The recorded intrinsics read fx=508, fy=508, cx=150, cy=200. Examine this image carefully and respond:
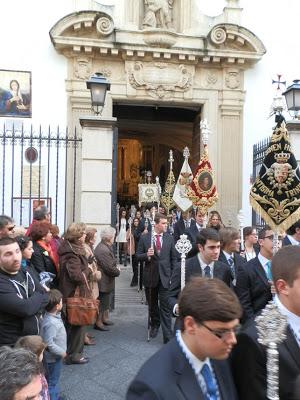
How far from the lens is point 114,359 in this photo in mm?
6355

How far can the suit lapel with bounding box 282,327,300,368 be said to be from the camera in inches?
86.5

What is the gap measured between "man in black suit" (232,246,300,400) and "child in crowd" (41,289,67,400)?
2.88m

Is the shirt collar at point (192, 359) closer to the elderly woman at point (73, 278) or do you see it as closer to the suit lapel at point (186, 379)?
the suit lapel at point (186, 379)

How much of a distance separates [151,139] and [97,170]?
16.2 m

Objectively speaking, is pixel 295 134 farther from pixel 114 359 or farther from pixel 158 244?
pixel 114 359

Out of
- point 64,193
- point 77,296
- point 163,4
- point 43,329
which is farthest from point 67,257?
point 163,4

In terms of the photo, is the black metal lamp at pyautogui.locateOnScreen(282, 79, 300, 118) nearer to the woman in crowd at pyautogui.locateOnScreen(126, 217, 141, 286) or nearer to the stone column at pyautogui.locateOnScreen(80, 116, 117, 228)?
the stone column at pyautogui.locateOnScreen(80, 116, 117, 228)

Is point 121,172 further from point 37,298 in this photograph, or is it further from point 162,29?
point 37,298

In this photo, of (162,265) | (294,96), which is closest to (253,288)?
(162,265)

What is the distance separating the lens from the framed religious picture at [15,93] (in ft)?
43.5

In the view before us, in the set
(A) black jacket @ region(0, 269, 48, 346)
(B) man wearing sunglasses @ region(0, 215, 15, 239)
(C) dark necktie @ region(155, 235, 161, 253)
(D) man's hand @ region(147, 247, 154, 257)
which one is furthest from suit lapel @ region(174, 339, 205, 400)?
(C) dark necktie @ region(155, 235, 161, 253)

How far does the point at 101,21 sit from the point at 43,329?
10.4 meters

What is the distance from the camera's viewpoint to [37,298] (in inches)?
164

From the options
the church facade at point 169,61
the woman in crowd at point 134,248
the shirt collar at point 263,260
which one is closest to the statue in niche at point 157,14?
the church facade at point 169,61
